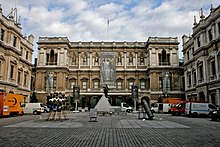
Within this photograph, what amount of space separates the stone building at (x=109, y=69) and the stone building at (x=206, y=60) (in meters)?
8.47

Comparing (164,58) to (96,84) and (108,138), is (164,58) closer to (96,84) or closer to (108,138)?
(96,84)

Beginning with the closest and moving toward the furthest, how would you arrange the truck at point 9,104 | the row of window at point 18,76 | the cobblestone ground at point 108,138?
the cobblestone ground at point 108,138 < the truck at point 9,104 < the row of window at point 18,76

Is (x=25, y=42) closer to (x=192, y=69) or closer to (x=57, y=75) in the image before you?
(x=57, y=75)

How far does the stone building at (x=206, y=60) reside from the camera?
1112 inches

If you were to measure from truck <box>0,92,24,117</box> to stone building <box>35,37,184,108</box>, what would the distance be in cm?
1875

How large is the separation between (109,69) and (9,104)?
76.8 ft

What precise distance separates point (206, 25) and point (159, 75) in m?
16.4

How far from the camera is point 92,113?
1728 centimetres

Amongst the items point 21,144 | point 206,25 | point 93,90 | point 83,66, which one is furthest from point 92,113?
point 83,66

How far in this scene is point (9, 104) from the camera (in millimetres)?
23812

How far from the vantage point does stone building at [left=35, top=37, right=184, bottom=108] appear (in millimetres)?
44656

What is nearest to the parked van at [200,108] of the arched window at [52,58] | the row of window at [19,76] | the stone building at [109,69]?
the stone building at [109,69]

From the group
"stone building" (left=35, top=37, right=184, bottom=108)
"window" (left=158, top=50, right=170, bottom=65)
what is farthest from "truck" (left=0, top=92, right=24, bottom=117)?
"window" (left=158, top=50, right=170, bottom=65)

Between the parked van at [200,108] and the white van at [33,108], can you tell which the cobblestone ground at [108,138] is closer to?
the parked van at [200,108]
